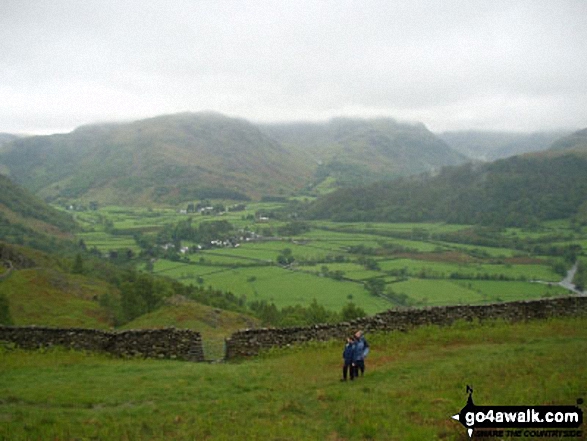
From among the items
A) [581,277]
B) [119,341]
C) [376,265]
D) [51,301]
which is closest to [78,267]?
[51,301]

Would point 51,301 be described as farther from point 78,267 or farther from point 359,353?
point 359,353

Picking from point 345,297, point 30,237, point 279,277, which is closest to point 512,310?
point 345,297

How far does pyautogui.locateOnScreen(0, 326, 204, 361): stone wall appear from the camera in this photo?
25.7 m

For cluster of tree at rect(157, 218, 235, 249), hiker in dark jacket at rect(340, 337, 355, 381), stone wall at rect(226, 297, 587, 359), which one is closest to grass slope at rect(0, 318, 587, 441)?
hiker in dark jacket at rect(340, 337, 355, 381)

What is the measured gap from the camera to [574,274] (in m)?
110

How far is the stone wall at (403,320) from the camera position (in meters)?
26.2

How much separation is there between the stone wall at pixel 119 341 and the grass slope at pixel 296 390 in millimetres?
941

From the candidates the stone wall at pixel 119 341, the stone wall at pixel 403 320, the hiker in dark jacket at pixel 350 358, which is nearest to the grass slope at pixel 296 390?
the hiker in dark jacket at pixel 350 358

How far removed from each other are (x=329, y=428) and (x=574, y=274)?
11765 centimetres

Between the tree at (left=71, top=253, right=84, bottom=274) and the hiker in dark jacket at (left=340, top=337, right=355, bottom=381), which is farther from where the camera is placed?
the tree at (left=71, top=253, right=84, bottom=274)

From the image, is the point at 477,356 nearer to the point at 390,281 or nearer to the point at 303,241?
the point at 390,281

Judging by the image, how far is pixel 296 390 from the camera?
1783 cm

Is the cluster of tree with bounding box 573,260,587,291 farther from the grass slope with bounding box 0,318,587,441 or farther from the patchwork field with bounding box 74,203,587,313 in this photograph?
the grass slope with bounding box 0,318,587,441

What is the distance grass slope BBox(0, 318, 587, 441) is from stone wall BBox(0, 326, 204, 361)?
3.09 feet
